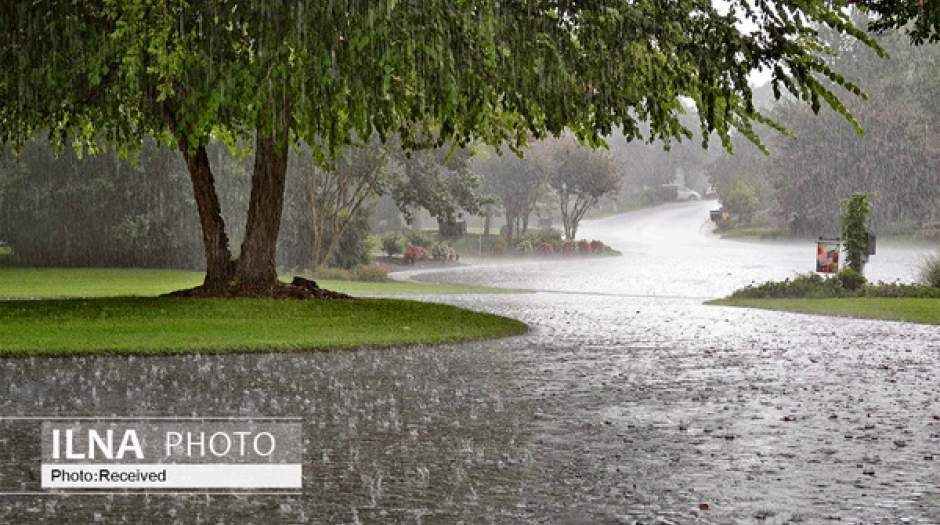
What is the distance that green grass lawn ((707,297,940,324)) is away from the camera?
923 inches

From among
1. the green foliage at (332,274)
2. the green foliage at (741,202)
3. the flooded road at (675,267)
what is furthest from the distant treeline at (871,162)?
the green foliage at (332,274)

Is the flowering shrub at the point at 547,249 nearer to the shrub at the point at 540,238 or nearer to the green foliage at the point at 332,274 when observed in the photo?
the shrub at the point at 540,238

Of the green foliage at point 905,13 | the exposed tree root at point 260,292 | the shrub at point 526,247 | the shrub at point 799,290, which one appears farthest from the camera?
the shrub at point 526,247

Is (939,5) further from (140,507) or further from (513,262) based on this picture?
(513,262)

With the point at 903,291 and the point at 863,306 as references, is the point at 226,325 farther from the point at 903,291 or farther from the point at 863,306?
the point at 903,291

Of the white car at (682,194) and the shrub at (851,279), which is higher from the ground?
the white car at (682,194)

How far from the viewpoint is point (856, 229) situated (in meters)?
30.5

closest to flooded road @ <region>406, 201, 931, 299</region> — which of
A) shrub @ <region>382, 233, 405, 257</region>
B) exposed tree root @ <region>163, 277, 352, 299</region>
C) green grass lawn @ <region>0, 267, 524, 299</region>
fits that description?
green grass lawn @ <region>0, 267, 524, 299</region>

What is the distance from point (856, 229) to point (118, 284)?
20.9 meters

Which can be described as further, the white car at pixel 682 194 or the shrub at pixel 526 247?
the white car at pixel 682 194

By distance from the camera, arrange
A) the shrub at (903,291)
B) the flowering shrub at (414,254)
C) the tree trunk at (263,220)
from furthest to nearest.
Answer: the flowering shrub at (414,254), the shrub at (903,291), the tree trunk at (263,220)

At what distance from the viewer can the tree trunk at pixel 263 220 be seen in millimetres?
23078

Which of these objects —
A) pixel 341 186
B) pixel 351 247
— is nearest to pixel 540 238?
pixel 351 247

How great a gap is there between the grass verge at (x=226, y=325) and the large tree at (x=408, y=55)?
283 centimetres
